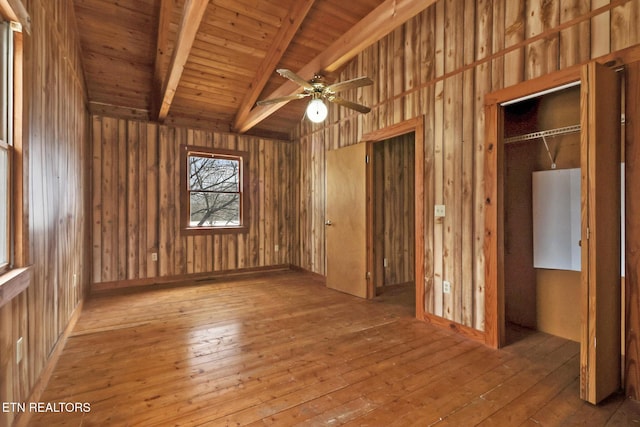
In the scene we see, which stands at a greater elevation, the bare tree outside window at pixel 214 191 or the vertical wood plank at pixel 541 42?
the vertical wood plank at pixel 541 42

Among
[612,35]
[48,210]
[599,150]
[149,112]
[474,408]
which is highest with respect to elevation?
[149,112]

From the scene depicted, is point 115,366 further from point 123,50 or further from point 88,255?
point 123,50

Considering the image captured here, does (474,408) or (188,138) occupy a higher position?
(188,138)

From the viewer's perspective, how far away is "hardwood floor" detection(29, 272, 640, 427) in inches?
69.6

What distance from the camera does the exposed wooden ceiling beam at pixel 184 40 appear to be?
2.70m

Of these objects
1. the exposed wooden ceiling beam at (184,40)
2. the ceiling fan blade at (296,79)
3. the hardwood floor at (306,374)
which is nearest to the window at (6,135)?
the hardwood floor at (306,374)

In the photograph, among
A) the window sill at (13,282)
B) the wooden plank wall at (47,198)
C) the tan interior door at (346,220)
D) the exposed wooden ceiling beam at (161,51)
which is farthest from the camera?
the tan interior door at (346,220)

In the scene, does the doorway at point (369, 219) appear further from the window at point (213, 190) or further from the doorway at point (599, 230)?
the window at point (213, 190)

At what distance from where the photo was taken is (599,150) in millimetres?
1876

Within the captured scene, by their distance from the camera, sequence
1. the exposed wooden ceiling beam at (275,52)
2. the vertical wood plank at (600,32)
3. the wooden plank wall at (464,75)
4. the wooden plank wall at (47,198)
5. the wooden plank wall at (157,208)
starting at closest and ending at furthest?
the wooden plank wall at (47,198) → the vertical wood plank at (600,32) → the wooden plank wall at (464,75) → the exposed wooden ceiling beam at (275,52) → the wooden plank wall at (157,208)

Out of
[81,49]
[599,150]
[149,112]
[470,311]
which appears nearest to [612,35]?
[599,150]

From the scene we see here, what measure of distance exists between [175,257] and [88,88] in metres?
2.83

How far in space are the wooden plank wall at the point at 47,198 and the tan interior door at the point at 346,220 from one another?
10.7ft

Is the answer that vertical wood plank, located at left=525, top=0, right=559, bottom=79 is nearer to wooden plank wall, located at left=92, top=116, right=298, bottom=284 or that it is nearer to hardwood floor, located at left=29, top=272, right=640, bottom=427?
hardwood floor, located at left=29, top=272, right=640, bottom=427
